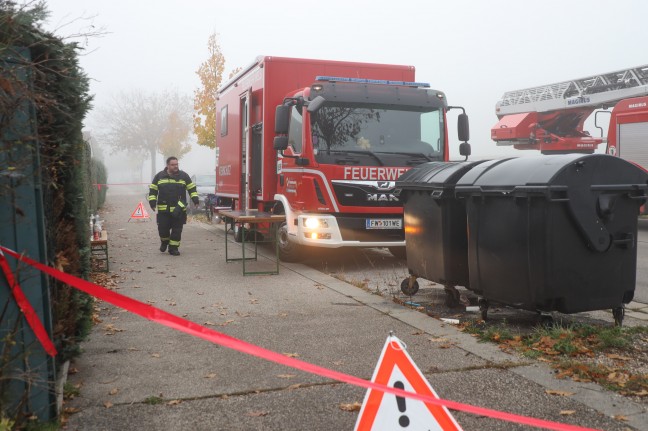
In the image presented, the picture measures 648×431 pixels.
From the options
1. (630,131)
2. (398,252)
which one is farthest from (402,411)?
(630,131)

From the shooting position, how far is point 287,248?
1030 centimetres

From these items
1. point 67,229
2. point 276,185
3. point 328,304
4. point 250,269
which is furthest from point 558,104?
point 67,229

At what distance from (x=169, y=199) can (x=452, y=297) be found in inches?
260

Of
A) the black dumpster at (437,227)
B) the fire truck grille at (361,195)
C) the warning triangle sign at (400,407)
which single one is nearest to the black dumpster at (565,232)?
the black dumpster at (437,227)

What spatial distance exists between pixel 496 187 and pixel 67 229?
3.59 meters

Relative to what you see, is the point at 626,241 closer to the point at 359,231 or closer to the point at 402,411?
the point at 402,411

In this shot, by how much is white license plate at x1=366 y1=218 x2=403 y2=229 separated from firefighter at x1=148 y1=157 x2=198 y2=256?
3702 millimetres

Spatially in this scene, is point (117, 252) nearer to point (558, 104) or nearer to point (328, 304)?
point (328, 304)

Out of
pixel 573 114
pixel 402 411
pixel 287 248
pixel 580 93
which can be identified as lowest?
pixel 287 248

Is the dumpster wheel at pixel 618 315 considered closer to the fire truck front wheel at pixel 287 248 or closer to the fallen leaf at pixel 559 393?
the fallen leaf at pixel 559 393

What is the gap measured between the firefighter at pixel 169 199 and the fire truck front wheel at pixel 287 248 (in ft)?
6.76

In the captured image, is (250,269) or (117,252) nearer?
(250,269)

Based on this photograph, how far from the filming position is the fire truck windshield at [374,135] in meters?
9.45

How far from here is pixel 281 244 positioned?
10547mm
